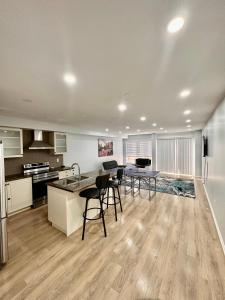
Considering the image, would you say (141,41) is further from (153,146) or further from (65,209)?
(153,146)

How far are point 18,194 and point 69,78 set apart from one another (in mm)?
3267

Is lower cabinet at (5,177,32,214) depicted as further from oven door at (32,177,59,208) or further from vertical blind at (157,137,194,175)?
vertical blind at (157,137,194,175)

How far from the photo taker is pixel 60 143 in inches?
198

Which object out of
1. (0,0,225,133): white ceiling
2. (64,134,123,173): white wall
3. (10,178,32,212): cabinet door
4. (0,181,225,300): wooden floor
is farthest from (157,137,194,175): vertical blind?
(10,178,32,212): cabinet door

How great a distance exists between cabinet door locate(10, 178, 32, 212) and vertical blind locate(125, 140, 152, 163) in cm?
694

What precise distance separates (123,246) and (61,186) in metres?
1.52

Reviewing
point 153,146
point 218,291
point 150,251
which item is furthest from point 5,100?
point 153,146

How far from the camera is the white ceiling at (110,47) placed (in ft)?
2.70

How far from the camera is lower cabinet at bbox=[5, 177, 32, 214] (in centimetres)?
324

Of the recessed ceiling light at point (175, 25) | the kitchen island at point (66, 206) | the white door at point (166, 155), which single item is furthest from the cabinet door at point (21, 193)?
the white door at point (166, 155)

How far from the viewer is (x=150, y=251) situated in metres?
2.11

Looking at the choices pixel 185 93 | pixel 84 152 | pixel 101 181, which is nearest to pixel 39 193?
pixel 101 181

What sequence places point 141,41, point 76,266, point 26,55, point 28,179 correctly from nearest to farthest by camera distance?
point 141,41
point 26,55
point 76,266
point 28,179

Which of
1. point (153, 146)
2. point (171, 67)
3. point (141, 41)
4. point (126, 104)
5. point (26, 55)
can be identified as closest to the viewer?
point (141, 41)
